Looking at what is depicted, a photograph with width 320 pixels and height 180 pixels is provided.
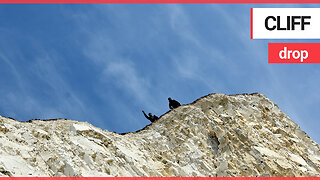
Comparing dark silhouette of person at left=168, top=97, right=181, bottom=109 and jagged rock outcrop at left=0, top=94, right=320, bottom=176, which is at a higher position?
dark silhouette of person at left=168, top=97, right=181, bottom=109

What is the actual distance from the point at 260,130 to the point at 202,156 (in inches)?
226

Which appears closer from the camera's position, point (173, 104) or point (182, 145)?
point (182, 145)

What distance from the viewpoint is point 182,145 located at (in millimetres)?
24203

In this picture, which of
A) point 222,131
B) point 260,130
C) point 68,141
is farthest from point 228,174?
point 68,141

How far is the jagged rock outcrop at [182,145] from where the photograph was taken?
1797cm

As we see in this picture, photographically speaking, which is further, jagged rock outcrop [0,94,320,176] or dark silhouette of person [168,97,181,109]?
dark silhouette of person [168,97,181,109]

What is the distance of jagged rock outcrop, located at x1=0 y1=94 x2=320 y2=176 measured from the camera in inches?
707

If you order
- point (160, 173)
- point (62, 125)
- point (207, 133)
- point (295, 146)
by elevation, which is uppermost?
point (62, 125)

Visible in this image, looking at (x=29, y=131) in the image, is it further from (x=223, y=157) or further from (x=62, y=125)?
(x=223, y=157)

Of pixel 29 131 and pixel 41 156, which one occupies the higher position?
pixel 29 131

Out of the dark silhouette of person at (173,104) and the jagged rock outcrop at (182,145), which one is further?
the dark silhouette of person at (173,104)

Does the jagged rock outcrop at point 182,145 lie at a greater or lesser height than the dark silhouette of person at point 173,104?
lesser

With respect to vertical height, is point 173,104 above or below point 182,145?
above

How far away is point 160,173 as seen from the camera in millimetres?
21016
